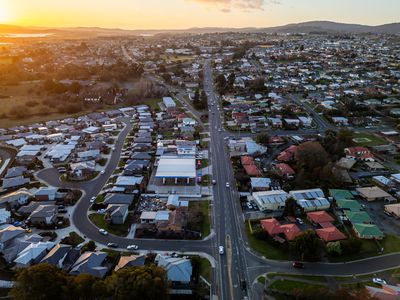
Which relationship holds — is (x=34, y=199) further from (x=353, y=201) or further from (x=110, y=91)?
(x=110, y=91)

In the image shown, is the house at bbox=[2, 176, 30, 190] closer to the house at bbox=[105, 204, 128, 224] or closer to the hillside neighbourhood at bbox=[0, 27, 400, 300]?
the hillside neighbourhood at bbox=[0, 27, 400, 300]

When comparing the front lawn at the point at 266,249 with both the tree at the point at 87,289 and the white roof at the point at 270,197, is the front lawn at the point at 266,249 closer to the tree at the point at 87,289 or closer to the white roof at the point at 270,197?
the white roof at the point at 270,197

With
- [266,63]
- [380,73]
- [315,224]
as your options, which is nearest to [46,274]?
[315,224]

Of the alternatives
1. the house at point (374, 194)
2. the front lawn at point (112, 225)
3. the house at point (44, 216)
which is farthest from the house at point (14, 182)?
the house at point (374, 194)

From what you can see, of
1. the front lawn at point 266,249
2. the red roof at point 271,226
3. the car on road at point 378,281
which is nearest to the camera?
the car on road at point 378,281

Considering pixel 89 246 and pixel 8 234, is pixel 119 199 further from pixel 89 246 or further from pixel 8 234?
pixel 8 234

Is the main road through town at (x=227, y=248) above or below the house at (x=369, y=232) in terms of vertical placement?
below
